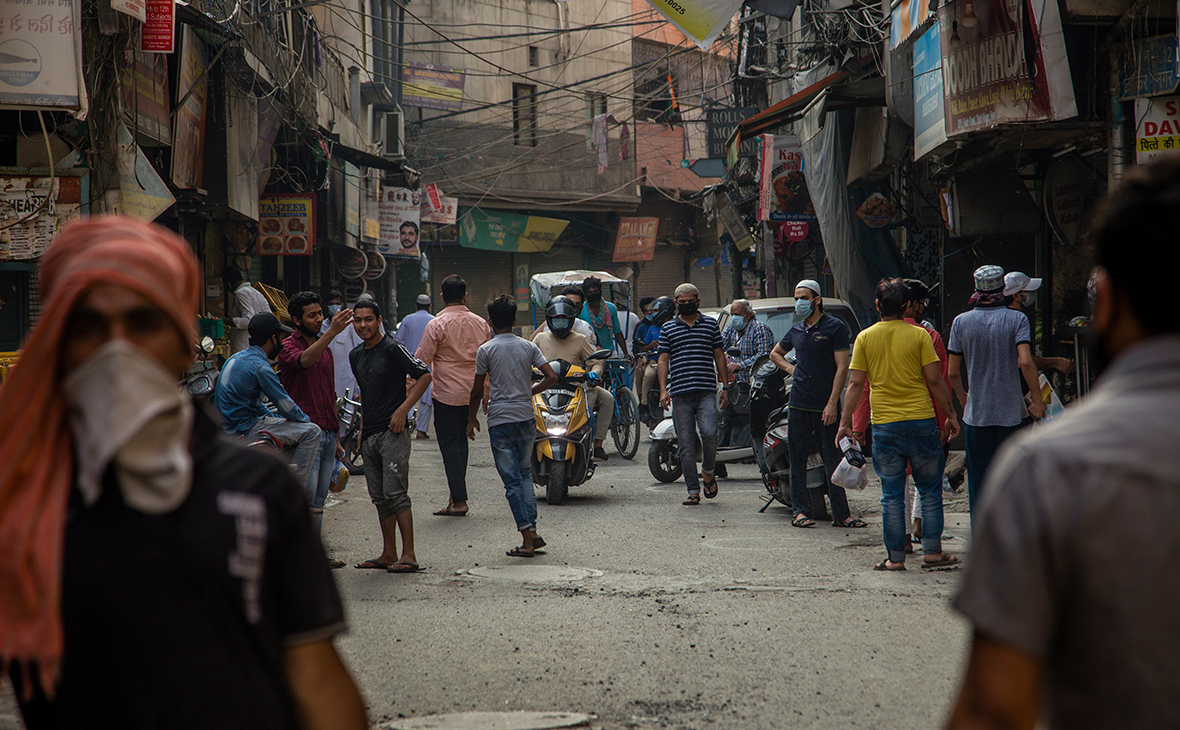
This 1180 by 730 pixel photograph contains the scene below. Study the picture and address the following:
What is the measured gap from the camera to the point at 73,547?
66.0 inches

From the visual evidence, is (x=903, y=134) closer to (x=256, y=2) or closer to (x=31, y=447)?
(x=256, y=2)

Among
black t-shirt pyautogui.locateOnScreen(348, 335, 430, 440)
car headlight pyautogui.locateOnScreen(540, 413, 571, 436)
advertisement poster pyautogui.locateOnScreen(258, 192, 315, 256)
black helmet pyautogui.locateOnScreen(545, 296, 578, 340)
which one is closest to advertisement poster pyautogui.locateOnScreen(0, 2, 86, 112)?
black t-shirt pyautogui.locateOnScreen(348, 335, 430, 440)

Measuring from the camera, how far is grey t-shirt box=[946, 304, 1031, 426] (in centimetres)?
682

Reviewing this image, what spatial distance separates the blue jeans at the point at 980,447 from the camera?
6.88m

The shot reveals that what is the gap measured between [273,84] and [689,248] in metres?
25.5

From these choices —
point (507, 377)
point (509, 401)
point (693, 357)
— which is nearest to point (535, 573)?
point (509, 401)

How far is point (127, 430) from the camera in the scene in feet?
5.45

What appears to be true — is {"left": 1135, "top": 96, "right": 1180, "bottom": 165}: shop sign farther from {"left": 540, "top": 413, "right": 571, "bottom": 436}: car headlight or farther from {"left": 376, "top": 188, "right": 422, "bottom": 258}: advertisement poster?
{"left": 376, "top": 188, "right": 422, "bottom": 258}: advertisement poster

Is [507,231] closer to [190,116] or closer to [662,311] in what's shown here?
[662,311]

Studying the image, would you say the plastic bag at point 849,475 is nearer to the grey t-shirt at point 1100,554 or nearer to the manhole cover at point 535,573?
the manhole cover at point 535,573

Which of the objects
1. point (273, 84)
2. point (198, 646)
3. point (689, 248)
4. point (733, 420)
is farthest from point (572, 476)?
point (689, 248)

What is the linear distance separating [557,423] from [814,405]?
96.5 inches

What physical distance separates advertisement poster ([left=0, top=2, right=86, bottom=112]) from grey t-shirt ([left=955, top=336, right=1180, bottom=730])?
754 centimetres

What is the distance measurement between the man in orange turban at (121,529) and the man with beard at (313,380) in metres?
5.49
